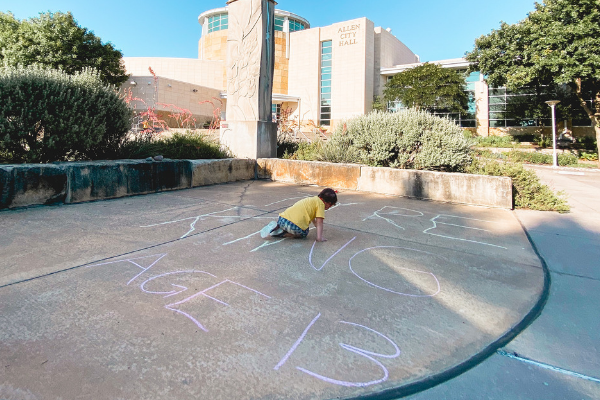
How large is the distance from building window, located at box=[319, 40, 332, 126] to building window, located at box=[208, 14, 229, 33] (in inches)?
586

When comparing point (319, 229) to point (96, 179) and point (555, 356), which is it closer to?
point (555, 356)

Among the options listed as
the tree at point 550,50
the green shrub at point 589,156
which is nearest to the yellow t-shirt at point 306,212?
the tree at point 550,50

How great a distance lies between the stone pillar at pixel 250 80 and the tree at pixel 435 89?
2356 cm

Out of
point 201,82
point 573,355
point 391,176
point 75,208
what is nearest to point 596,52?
point 391,176

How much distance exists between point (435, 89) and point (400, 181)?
2693cm

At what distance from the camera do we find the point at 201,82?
1713 inches

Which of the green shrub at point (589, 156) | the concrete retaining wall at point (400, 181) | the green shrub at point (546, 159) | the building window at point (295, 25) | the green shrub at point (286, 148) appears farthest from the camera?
the building window at point (295, 25)

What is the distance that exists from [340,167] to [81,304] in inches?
243

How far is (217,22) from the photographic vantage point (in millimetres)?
47062

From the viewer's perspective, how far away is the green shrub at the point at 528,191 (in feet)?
20.0

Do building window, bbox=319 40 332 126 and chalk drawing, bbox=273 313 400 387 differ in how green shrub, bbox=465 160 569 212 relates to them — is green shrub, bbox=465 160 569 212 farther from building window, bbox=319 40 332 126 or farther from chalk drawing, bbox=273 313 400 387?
building window, bbox=319 40 332 126

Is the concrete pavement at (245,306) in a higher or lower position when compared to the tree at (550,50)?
lower

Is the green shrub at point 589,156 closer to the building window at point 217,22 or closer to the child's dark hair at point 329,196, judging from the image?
the child's dark hair at point 329,196

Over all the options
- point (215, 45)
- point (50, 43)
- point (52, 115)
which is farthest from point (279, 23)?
point (52, 115)
